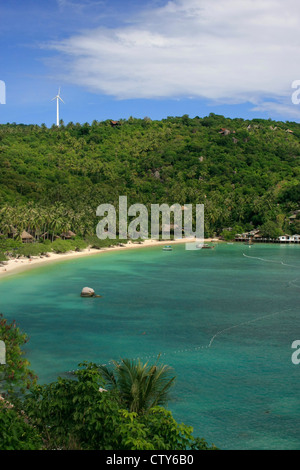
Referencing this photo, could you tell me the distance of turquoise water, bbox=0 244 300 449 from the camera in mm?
20641

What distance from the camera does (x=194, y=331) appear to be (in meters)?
34.1

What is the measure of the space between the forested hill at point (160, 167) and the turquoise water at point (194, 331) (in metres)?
36.7

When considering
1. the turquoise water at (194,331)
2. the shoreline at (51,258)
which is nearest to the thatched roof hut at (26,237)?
the shoreline at (51,258)

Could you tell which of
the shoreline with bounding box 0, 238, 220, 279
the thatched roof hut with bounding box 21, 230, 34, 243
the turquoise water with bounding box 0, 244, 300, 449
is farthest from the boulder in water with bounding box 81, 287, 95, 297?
the thatched roof hut with bounding box 21, 230, 34, 243

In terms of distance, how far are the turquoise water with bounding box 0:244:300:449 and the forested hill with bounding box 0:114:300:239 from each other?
120ft

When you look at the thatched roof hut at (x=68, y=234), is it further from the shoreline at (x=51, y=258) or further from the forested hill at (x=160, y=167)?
the shoreline at (x=51, y=258)

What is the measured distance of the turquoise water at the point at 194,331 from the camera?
2064cm

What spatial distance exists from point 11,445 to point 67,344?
20125mm

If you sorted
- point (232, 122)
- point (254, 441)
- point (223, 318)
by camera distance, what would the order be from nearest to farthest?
1. point (254, 441)
2. point (223, 318)
3. point (232, 122)

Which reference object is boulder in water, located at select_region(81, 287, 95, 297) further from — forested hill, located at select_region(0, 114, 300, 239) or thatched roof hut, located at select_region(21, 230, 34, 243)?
forested hill, located at select_region(0, 114, 300, 239)

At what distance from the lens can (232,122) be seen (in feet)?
637

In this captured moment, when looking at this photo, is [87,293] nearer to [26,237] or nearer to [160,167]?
[26,237]
